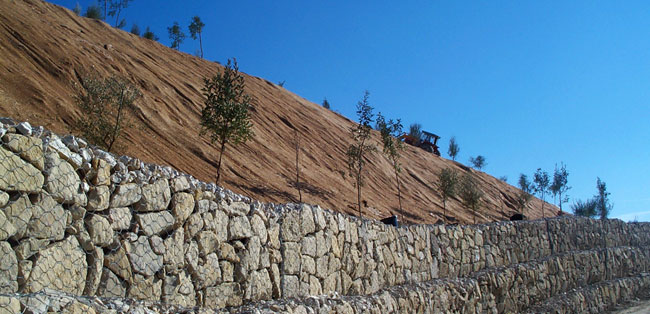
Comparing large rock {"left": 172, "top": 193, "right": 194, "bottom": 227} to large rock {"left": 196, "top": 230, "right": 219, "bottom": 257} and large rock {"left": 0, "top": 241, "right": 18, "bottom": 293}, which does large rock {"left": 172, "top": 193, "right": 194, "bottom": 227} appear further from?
large rock {"left": 0, "top": 241, "right": 18, "bottom": 293}

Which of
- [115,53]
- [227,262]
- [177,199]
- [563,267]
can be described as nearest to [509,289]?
[563,267]

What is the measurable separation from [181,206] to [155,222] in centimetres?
52

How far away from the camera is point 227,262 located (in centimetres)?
733

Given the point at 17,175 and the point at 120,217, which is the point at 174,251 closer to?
the point at 120,217

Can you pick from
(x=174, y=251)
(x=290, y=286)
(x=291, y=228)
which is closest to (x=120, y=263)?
(x=174, y=251)

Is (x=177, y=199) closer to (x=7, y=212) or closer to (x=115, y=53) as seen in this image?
(x=7, y=212)

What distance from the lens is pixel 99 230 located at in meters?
5.42

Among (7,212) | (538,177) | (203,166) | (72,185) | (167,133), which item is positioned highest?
(538,177)

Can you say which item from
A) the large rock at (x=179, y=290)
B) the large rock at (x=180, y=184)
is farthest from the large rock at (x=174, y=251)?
the large rock at (x=180, y=184)

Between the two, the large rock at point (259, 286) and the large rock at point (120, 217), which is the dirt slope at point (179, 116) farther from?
the large rock at point (120, 217)

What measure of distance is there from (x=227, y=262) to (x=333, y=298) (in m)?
2.69

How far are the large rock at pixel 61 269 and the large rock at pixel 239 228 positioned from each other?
2505 millimetres

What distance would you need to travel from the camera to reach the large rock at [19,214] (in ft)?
14.9

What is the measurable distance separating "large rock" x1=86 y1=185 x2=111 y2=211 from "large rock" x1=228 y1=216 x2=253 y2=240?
219 centimetres
